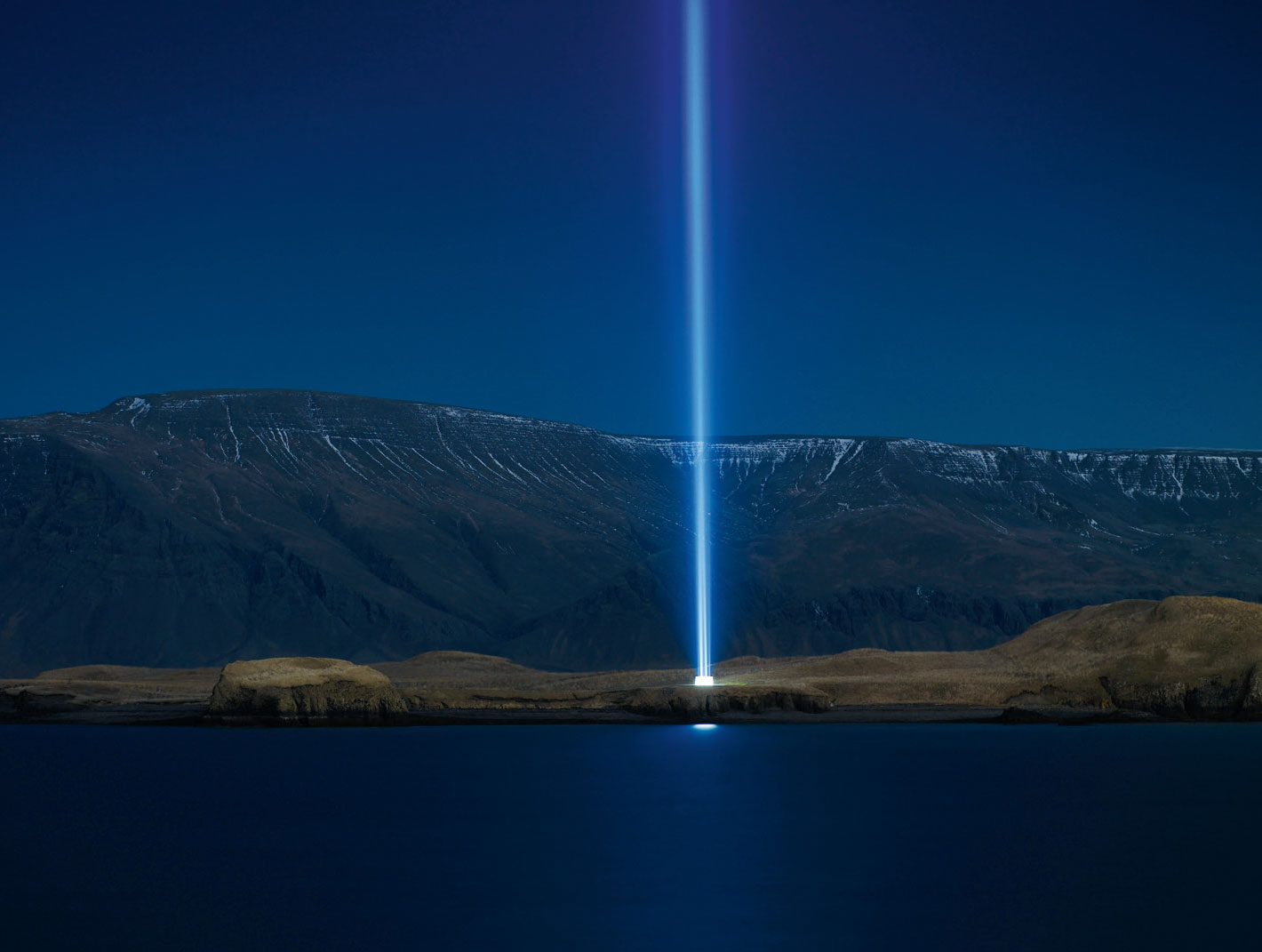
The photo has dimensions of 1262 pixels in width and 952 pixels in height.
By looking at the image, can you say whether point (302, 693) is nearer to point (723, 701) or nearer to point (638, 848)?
point (723, 701)

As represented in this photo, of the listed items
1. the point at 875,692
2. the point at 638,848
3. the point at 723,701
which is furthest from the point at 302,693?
the point at 638,848

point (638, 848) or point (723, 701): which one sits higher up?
point (723, 701)

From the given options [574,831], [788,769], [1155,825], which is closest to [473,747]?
[788,769]

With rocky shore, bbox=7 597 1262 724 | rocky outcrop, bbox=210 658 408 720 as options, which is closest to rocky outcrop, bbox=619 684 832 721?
rocky shore, bbox=7 597 1262 724

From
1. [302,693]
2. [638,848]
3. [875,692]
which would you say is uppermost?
[875,692]

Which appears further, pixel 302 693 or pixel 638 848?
pixel 302 693

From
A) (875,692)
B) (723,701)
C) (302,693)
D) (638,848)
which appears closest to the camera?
(638,848)
